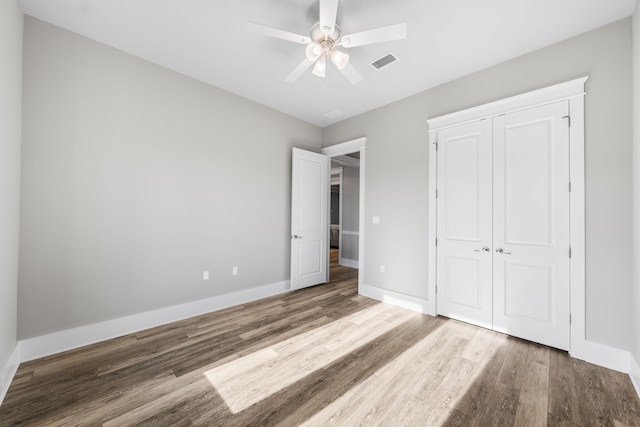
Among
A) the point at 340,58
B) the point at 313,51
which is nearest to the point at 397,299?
the point at 340,58

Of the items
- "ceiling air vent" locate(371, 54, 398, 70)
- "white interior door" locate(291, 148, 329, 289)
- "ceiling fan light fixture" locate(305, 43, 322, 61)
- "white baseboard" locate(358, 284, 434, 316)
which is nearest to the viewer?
"ceiling fan light fixture" locate(305, 43, 322, 61)

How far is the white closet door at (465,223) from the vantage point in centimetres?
282

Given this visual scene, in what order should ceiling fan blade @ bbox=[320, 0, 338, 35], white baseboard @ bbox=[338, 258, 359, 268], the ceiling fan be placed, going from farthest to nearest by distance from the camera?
white baseboard @ bbox=[338, 258, 359, 268]
the ceiling fan
ceiling fan blade @ bbox=[320, 0, 338, 35]

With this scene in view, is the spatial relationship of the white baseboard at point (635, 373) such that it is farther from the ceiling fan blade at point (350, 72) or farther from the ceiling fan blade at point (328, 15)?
the ceiling fan blade at point (328, 15)

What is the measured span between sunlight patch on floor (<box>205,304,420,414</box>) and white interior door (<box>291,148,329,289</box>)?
1410mm

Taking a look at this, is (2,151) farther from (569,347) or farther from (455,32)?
(569,347)

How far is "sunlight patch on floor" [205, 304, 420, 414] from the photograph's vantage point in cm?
183

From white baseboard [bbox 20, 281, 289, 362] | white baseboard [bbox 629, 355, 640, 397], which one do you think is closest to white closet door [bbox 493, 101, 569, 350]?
white baseboard [bbox 629, 355, 640, 397]

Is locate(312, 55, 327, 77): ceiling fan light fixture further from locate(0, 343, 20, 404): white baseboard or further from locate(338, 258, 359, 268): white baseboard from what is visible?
locate(338, 258, 359, 268): white baseboard

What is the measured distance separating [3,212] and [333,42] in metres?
2.77

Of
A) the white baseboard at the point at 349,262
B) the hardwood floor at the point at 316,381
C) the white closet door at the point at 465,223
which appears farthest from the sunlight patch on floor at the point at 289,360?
the white baseboard at the point at 349,262

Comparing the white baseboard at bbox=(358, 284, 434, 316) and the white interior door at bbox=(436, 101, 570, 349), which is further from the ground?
the white interior door at bbox=(436, 101, 570, 349)

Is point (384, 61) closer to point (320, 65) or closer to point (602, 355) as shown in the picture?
point (320, 65)

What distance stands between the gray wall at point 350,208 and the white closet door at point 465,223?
3.18 meters
